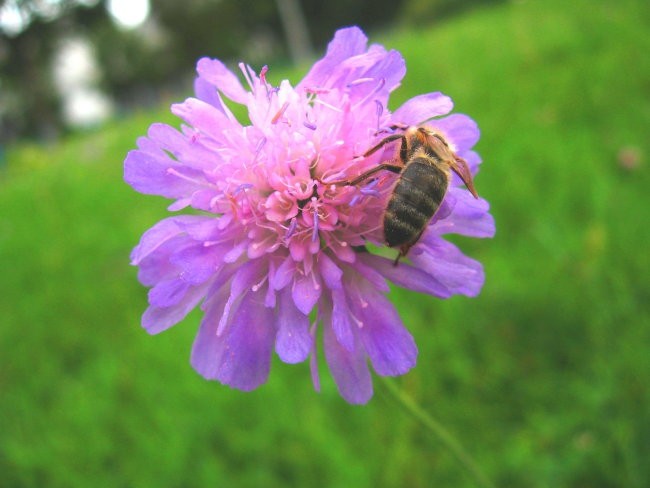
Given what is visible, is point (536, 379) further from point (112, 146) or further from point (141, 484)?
point (112, 146)

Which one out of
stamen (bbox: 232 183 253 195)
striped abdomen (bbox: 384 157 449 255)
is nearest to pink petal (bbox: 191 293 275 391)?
stamen (bbox: 232 183 253 195)

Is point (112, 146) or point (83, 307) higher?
point (83, 307)

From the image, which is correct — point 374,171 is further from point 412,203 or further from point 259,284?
point 259,284

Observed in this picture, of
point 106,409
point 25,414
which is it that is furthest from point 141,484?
point 25,414

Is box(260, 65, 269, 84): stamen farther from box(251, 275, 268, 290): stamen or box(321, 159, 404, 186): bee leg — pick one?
box(251, 275, 268, 290): stamen

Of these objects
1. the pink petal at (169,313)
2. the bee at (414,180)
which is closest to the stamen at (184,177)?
the pink petal at (169,313)

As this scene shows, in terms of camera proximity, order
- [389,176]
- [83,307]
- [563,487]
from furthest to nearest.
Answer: [83,307] → [563,487] → [389,176]
